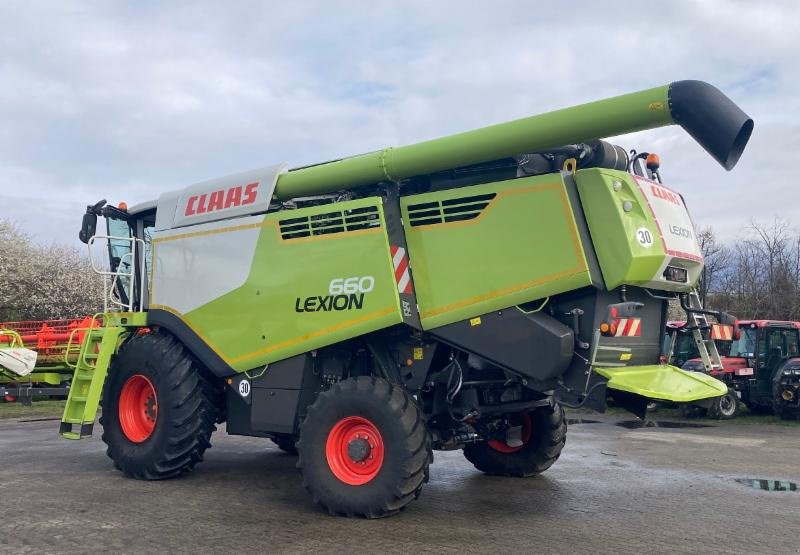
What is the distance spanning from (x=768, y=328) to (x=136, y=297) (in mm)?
12631

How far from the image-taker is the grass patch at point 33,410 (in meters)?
15.5

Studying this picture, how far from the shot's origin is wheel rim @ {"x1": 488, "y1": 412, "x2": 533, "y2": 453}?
786cm

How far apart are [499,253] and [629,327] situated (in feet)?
3.99

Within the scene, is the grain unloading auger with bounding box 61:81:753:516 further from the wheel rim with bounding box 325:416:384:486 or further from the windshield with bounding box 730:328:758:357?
the windshield with bounding box 730:328:758:357

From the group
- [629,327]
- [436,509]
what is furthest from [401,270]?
[436,509]

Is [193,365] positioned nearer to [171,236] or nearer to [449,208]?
[171,236]

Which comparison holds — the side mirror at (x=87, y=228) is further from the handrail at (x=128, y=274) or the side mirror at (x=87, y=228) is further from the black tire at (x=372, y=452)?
the black tire at (x=372, y=452)

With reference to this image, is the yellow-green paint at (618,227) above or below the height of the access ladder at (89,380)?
above

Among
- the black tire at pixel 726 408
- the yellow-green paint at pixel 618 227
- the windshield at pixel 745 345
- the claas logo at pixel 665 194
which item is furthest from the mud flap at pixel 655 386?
the windshield at pixel 745 345

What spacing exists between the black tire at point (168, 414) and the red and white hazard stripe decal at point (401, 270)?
8.48 feet

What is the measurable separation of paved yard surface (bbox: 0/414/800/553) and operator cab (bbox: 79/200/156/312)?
197 cm

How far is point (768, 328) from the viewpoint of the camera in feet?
50.1

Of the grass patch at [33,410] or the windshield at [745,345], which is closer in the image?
the grass patch at [33,410]

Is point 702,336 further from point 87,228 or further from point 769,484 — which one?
point 87,228
